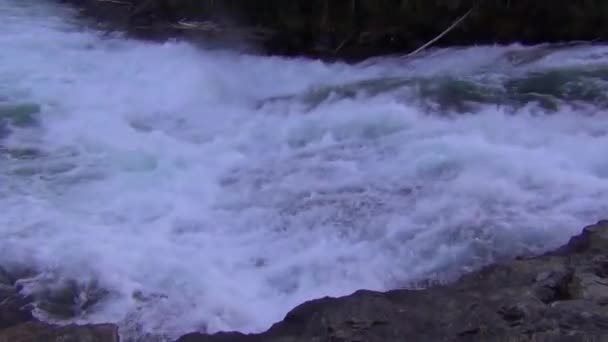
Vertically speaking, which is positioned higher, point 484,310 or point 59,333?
point 484,310

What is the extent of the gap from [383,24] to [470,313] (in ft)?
24.0

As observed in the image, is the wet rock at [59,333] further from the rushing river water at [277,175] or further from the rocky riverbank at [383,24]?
the rocky riverbank at [383,24]

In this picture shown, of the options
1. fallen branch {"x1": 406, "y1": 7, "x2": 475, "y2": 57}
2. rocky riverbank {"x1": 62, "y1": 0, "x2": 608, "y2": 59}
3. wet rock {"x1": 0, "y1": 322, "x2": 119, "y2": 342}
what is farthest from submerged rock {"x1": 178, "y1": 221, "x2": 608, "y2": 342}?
rocky riverbank {"x1": 62, "y1": 0, "x2": 608, "y2": 59}

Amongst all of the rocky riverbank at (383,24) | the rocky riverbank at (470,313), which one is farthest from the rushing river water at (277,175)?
the rocky riverbank at (470,313)

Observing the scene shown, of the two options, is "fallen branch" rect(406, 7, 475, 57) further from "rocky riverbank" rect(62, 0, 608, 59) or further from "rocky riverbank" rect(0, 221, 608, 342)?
"rocky riverbank" rect(0, 221, 608, 342)

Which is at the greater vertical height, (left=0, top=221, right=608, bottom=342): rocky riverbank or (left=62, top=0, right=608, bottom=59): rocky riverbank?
(left=62, top=0, right=608, bottom=59): rocky riverbank

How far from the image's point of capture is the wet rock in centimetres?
512

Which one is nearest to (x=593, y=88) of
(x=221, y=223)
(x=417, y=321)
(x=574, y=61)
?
(x=574, y=61)

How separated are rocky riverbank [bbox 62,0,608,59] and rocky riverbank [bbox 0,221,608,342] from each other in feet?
20.3

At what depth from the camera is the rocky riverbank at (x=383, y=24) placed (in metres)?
11.2

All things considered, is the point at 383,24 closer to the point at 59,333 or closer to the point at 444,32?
the point at 444,32

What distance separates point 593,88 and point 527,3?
231cm

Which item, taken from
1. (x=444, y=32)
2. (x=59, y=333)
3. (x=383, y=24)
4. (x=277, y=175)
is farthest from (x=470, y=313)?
(x=383, y=24)

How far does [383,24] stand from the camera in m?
11.7
